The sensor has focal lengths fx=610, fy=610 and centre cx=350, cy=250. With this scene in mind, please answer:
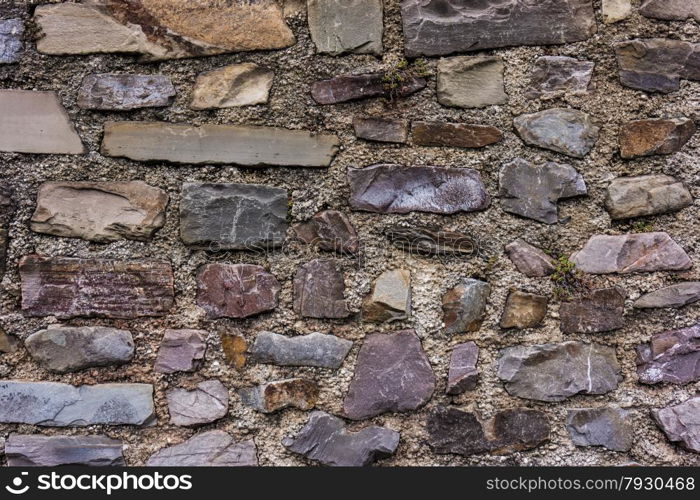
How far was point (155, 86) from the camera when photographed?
1.40 m

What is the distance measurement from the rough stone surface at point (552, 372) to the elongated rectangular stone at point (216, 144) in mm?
645

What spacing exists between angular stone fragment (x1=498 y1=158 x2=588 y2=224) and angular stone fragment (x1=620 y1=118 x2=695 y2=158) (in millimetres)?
143

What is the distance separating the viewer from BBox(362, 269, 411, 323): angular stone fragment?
4.65 ft

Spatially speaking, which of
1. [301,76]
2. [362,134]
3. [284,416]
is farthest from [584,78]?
[284,416]

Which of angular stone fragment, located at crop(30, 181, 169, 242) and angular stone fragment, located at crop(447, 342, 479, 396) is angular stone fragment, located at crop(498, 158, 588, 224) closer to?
angular stone fragment, located at crop(447, 342, 479, 396)

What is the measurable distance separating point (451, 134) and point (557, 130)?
0.25 meters

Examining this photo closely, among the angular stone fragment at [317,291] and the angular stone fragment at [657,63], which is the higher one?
the angular stone fragment at [657,63]

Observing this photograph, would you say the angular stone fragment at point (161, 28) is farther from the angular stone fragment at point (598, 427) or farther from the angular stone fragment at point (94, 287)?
the angular stone fragment at point (598, 427)

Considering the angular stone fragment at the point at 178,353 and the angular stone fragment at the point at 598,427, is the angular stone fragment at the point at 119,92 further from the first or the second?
the angular stone fragment at the point at 598,427

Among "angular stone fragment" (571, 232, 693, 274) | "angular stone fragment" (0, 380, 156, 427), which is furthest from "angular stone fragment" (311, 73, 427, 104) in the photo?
"angular stone fragment" (0, 380, 156, 427)

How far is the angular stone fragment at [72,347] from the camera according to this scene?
1383 mm

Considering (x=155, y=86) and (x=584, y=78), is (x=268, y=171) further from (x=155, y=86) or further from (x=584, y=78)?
(x=584, y=78)

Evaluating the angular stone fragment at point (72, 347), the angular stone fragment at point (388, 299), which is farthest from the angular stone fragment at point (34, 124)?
the angular stone fragment at point (388, 299)

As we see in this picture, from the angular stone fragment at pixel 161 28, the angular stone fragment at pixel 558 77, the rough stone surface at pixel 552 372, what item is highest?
the angular stone fragment at pixel 161 28
